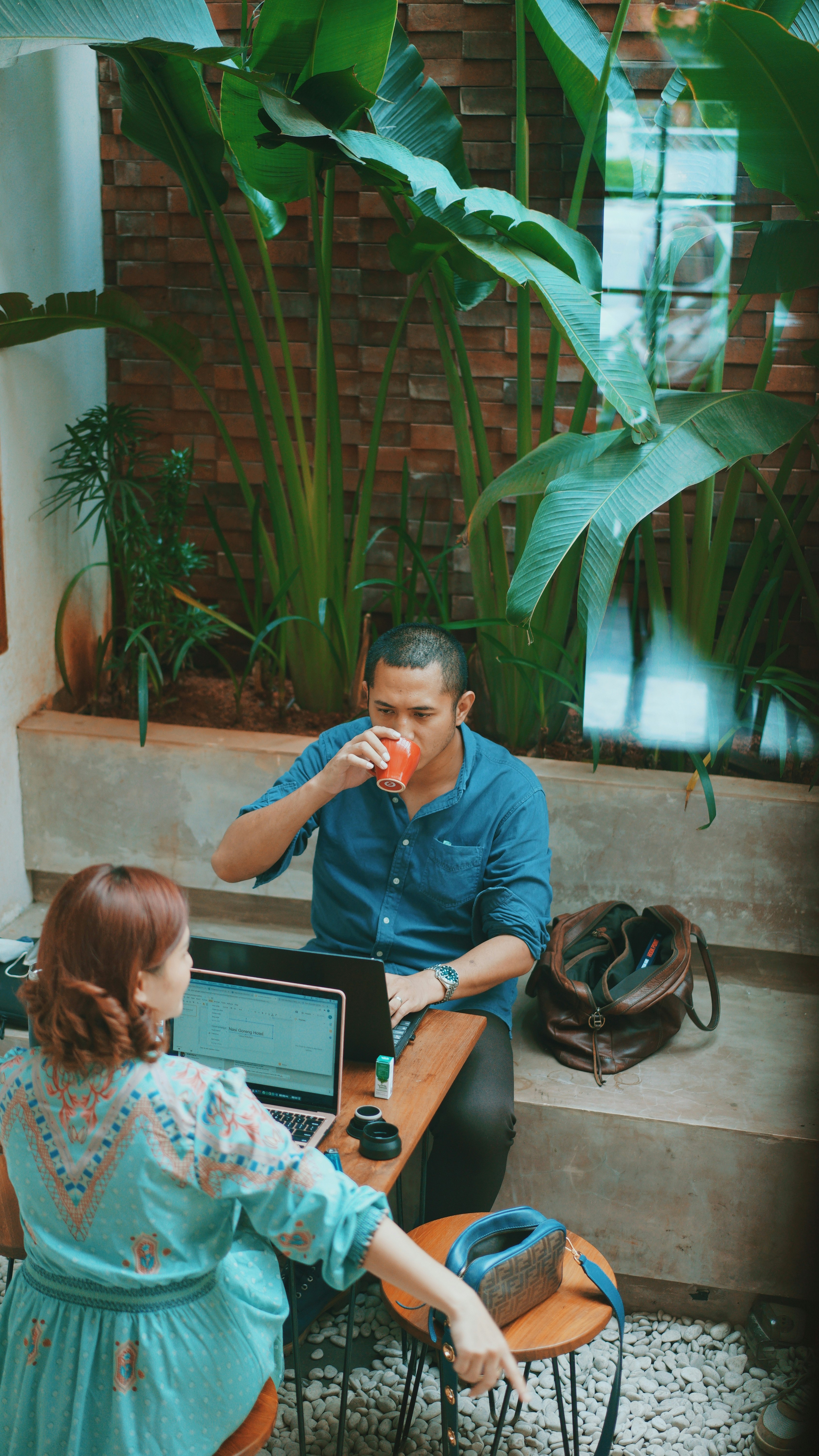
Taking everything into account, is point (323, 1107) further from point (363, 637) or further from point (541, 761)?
point (363, 637)

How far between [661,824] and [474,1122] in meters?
1.02

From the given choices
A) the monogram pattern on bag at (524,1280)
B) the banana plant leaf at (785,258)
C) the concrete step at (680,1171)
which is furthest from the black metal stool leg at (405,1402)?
the banana plant leaf at (785,258)

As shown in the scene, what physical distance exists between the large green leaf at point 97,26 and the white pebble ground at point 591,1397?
8.16 ft

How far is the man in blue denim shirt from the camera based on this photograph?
2.00m

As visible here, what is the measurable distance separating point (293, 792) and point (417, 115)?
1.73m

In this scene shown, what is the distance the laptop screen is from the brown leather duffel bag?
→ 2.94ft

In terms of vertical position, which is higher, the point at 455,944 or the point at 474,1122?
the point at 455,944

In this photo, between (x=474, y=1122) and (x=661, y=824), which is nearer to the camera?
(x=474, y=1122)

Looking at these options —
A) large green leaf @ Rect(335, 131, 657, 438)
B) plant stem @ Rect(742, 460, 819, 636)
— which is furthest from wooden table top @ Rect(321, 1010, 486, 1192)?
plant stem @ Rect(742, 460, 819, 636)

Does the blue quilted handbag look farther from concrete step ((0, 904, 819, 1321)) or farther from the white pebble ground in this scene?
concrete step ((0, 904, 819, 1321))

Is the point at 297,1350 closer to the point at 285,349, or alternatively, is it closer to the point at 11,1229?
the point at 11,1229

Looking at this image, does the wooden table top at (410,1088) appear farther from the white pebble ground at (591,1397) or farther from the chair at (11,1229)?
the white pebble ground at (591,1397)

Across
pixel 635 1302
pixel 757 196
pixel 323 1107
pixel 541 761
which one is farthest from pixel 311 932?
pixel 757 196

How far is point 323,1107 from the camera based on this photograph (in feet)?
5.17
